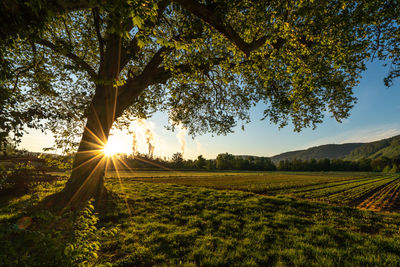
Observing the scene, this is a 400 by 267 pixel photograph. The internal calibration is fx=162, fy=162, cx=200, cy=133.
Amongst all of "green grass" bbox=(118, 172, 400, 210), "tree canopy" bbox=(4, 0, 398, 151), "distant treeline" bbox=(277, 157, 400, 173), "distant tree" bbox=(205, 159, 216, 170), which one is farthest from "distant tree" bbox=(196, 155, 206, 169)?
"tree canopy" bbox=(4, 0, 398, 151)

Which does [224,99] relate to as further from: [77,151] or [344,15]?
[77,151]

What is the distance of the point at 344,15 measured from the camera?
6297 millimetres

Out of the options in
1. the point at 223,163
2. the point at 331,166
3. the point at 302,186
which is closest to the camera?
the point at 302,186

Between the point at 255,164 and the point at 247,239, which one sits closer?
the point at 247,239

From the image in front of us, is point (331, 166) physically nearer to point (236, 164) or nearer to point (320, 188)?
point (236, 164)

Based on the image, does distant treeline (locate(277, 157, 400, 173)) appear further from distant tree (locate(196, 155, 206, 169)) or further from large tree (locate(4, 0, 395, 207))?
large tree (locate(4, 0, 395, 207))

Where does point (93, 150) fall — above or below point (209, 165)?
above

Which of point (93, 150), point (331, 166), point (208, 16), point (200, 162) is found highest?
point (208, 16)

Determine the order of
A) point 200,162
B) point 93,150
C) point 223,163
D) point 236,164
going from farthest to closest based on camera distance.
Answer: point 236,164
point 223,163
point 200,162
point 93,150

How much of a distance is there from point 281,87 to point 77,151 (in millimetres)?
14079

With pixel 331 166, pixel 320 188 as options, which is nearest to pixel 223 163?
pixel 320 188

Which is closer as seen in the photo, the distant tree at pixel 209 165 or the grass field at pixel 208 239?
the grass field at pixel 208 239

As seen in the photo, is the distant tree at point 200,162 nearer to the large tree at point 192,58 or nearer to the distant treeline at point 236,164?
the distant treeline at point 236,164

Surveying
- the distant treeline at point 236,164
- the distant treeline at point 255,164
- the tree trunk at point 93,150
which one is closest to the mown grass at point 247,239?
the tree trunk at point 93,150
